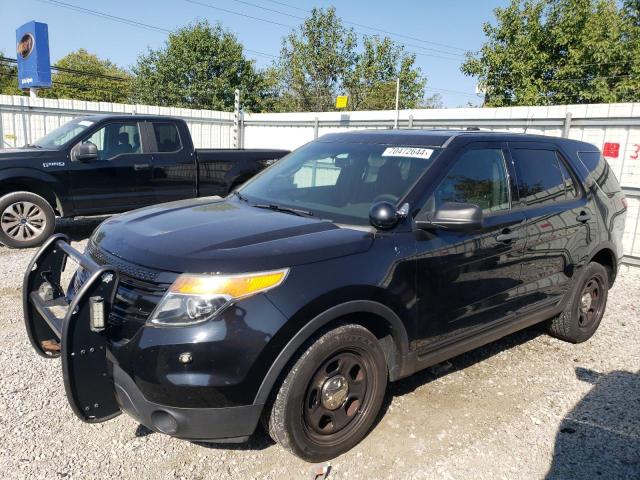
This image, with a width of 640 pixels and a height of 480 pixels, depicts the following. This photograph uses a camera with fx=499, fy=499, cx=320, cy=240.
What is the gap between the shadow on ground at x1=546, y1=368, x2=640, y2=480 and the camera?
2844mm

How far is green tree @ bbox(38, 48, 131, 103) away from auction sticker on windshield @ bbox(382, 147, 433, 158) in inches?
1583

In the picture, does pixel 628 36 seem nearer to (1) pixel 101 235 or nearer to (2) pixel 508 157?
(2) pixel 508 157

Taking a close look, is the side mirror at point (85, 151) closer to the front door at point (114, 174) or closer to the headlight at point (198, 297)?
the front door at point (114, 174)

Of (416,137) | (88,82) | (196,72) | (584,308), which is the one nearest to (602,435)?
(584,308)

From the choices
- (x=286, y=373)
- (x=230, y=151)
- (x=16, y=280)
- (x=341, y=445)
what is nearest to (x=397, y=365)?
(x=341, y=445)

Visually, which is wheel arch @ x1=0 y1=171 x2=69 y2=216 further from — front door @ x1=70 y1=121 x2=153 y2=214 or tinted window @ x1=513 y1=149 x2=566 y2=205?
tinted window @ x1=513 y1=149 x2=566 y2=205

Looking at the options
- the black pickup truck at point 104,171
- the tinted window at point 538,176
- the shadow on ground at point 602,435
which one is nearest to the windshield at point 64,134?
the black pickup truck at point 104,171

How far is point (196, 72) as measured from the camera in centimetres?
3497

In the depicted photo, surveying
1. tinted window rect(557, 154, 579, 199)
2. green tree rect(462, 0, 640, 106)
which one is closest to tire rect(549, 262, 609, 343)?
tinted window rect(557, 154, 579, 199)

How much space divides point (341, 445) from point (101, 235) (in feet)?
6.12

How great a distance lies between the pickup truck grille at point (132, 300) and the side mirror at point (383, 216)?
1184 mm

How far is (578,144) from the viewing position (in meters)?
4.51

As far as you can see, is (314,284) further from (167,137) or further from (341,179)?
(167,137)

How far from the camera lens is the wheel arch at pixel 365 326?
239 centimetres
